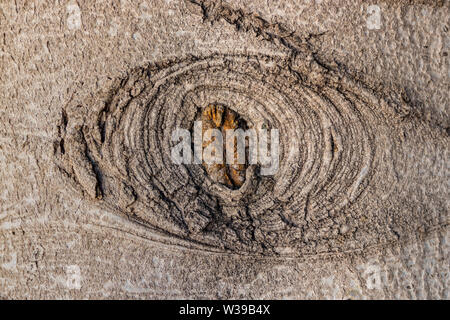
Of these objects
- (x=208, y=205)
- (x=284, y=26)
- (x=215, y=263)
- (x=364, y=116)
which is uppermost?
(x=284, y=26)

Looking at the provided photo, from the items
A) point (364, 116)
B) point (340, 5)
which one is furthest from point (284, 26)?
point (364, 116)

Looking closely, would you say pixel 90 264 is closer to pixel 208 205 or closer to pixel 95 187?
pixel 95 187

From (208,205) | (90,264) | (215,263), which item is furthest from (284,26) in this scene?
(90,264)

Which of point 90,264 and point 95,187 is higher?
point 95,187

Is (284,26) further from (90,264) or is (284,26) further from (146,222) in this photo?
(90,264)
